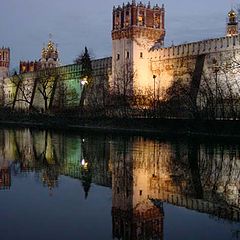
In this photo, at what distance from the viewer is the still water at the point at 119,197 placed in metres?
6.94

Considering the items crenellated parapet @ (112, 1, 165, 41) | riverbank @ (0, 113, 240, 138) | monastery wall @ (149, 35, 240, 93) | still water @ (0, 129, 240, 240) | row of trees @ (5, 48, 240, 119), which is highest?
crenellated parapet @ (112, 1, 165, 41)

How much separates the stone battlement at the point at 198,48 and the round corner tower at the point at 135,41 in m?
1.29

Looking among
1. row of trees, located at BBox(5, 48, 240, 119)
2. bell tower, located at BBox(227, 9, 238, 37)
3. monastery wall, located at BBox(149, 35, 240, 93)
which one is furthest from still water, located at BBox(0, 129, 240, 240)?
bell tower, located at BBox(227, 9, 238, 37)

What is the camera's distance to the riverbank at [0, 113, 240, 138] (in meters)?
27.4

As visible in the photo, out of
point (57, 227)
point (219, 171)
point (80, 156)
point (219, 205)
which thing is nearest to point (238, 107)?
point (80, 156)

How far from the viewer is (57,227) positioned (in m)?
7.04

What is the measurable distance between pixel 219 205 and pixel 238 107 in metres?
25.2

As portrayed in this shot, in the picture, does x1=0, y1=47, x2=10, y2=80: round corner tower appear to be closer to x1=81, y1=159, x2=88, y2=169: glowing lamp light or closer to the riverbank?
the riverbank

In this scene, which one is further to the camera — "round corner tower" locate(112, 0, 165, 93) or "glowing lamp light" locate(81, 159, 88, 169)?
"round corner tower" locate(112, 0, 165, 93)

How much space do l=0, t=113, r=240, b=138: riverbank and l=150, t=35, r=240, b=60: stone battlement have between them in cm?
1141

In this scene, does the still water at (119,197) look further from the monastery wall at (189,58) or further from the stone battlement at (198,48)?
the stone battlement at (198,48)

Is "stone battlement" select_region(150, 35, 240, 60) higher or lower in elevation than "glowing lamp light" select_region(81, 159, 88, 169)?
higher

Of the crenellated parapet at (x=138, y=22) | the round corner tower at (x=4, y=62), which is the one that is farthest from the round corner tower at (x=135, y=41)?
the round corner tower at (x=4, y=62)

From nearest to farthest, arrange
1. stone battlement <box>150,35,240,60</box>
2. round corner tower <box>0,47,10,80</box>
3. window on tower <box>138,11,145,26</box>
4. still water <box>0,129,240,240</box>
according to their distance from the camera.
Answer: still water <box>0,129,240,240</box> → stone battlement <box>150,35,240,60</box> → window on tower <box>138,11,145,26</box> → round corner tower <box>0,47,10,80</box>
